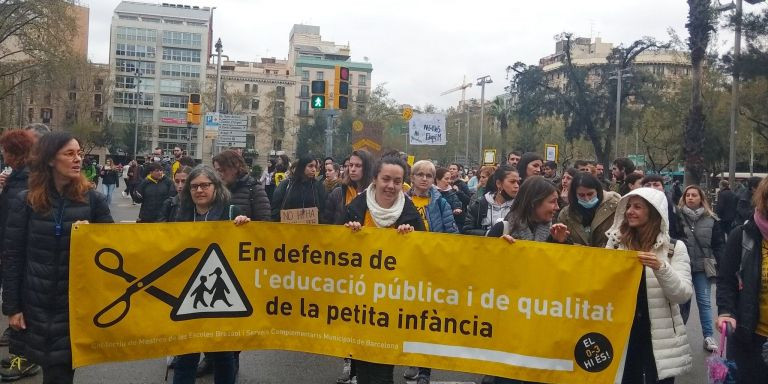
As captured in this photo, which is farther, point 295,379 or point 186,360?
point 295,379

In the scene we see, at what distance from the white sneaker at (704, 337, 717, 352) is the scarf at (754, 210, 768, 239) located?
395cm

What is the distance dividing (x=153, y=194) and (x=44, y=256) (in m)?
5.68

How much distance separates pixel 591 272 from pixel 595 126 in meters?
45.9

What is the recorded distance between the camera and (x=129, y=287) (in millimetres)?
4535

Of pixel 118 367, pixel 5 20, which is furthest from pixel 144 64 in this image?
pixel 118 367

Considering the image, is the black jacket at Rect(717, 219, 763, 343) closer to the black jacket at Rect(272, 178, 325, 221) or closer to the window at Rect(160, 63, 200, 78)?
the black jacket at Rect(272, 178, 325, 221)

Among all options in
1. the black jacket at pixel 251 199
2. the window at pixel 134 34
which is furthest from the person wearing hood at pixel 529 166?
the window at pixel 134 34

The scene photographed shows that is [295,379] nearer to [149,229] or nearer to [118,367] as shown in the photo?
[118,367]

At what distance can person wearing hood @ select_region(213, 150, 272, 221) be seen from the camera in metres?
6.09

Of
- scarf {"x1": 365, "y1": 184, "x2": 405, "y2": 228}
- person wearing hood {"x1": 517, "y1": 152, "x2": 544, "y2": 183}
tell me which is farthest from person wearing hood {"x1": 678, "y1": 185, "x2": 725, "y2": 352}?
scarf {"x1": 365, "y1": 184, "x2": 405, "y2": 228}

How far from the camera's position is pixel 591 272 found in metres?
4.28

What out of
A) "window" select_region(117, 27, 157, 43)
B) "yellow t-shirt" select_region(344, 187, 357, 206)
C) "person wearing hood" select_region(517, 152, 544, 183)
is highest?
"window" select_region(117, 27, 157, 43)

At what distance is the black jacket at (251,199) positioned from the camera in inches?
235

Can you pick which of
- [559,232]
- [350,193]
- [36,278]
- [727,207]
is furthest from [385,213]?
[727,207]
